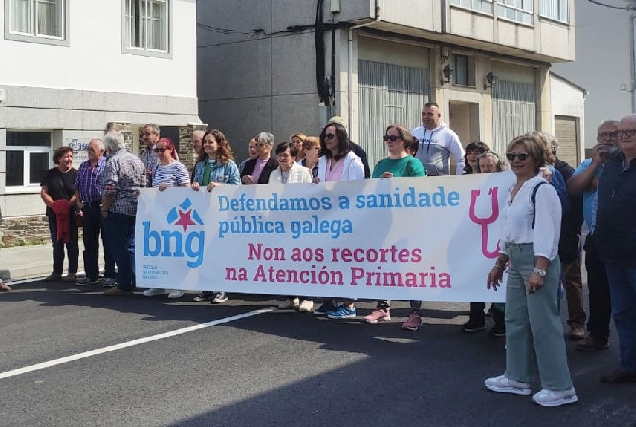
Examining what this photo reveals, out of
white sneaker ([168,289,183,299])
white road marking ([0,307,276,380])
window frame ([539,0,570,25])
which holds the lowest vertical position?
white road marking ([0,307,276,380])

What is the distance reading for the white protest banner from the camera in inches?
299

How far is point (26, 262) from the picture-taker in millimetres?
13484

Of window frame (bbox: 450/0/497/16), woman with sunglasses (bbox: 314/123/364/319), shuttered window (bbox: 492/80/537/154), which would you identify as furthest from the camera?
shuttered window (bbox: 492/80/537/154)

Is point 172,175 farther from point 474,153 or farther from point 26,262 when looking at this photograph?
point 26,262

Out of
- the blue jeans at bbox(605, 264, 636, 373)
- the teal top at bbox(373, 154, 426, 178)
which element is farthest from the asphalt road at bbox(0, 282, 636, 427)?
the teal top at bbox(373, 154, 426, 178)

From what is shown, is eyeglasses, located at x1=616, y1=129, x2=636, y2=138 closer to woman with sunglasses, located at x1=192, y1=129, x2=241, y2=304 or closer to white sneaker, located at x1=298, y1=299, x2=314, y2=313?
white sneaker, located at x1=298, y1=299, x2=314, y2=313

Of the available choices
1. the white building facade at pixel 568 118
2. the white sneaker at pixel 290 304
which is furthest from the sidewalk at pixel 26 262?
the white building facade at pixel 568 118

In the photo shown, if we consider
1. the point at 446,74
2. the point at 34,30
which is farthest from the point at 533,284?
the point at 446,74

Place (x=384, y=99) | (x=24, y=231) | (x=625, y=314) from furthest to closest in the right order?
(x=384, y=99)
(x=24, y=231)
(x=625, y=314)

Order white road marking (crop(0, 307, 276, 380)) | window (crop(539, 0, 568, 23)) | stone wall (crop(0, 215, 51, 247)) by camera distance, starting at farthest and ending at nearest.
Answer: window (crop(539, 0, 568, 23)) → stone wall (crop(0, 215, 51, 247)) → white road marking (crop(0, 307, 276, 380))

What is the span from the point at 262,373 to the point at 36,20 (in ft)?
41.8

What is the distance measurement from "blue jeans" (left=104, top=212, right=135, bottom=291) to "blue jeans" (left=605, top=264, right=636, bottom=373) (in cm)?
601

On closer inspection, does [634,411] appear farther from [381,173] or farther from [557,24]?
[557,24]

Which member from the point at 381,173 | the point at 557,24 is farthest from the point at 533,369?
the point at 557,24
